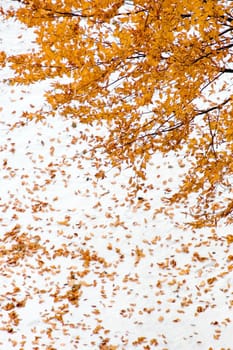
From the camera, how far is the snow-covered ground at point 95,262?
18.4 ft

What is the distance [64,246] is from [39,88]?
4.36 meters

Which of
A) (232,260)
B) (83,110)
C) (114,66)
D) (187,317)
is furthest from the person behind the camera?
(232,260)

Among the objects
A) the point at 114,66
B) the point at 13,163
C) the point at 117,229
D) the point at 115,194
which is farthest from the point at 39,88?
the point at 114,66

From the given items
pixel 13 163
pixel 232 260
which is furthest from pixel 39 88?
pixel 232 260

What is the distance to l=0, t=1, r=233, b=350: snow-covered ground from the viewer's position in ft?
18.4

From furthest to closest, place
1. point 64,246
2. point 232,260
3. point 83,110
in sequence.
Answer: point 64,246 → point 232,260 → point 83,110

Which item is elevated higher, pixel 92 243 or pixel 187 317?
pixel 92 243

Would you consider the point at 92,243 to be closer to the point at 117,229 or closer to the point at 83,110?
the point at 117,229

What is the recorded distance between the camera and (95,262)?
6.64m

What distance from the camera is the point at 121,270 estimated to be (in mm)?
6469

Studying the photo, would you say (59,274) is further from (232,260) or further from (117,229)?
(232,260)

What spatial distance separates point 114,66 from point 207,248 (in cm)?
393

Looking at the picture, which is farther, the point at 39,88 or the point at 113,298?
the point at 39,88

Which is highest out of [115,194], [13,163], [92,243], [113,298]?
[13,163]
